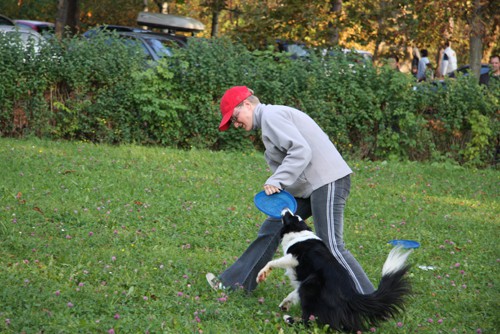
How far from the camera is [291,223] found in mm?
5160

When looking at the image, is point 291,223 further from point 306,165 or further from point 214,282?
point 214,282

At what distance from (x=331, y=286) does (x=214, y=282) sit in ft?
4.34

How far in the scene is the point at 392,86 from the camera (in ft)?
43.2

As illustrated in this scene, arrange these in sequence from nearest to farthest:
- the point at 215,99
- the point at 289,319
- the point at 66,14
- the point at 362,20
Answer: the point at 289,319 → the point at 215,99 → the point at 362,20 → the point at 66,14

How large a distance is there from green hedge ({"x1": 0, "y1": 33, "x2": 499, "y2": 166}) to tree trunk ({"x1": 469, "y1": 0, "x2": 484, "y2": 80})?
7.29 ft

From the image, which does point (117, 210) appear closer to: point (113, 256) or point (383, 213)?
point (113, 256)

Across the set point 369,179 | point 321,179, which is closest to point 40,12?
point 369,179

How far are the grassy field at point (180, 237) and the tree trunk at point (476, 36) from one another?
13.0 feet

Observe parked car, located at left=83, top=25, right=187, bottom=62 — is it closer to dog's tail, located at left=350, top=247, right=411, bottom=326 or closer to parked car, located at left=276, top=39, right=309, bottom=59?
parked car, located at left=276, top=39, right=309, bottom=59

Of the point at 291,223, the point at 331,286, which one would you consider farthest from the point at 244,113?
the point at 331,286

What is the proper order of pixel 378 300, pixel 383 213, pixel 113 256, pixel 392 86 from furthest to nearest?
pixel 392 86
pixel 383 213
pixel 113 256
pixel 378 300

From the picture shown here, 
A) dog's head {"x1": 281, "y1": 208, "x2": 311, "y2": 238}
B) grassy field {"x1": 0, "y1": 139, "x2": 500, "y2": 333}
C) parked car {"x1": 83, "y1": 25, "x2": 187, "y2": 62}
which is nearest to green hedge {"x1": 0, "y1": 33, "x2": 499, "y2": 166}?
parked car {"x1": 83, "y1": 25, "x2": 187, "y2": 62}

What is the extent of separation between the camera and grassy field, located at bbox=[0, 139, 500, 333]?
207 inches

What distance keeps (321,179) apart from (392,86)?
27.4 ft
